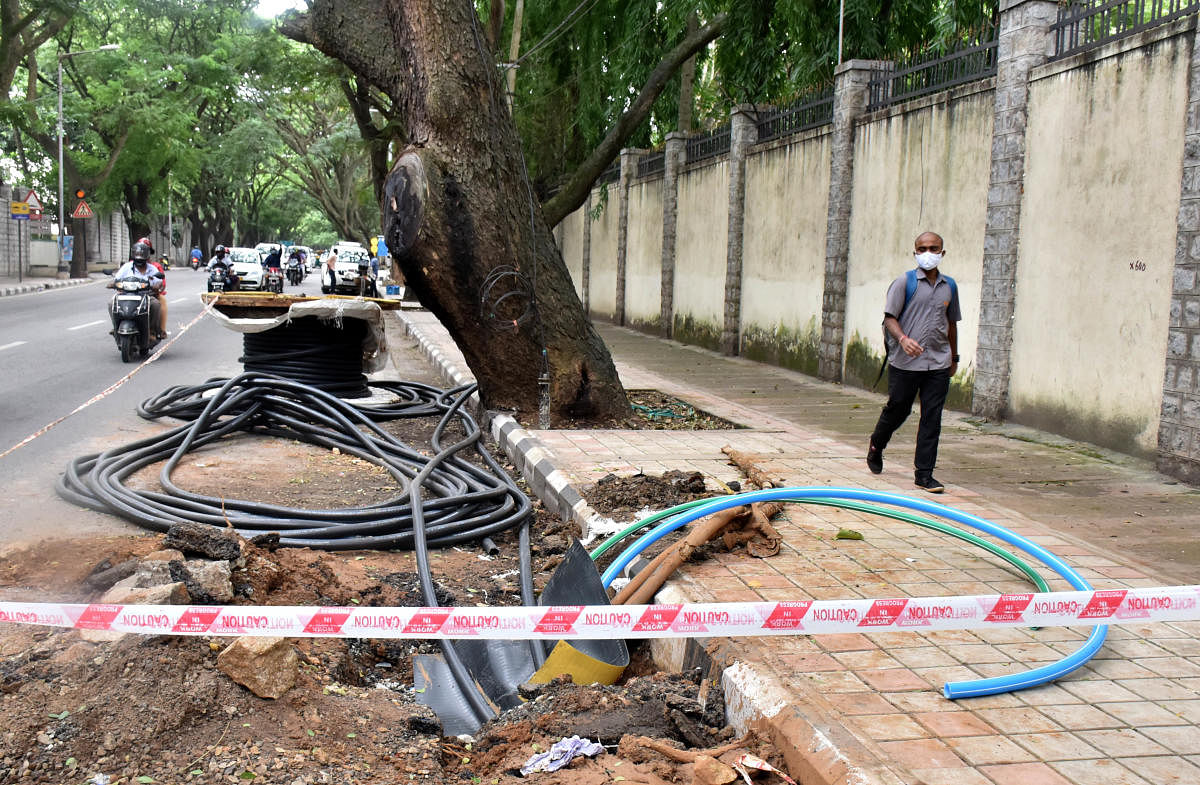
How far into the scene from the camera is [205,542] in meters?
4.28

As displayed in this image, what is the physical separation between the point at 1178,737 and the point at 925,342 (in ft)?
12.8

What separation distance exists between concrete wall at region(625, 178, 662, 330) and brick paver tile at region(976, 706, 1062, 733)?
18.2 m

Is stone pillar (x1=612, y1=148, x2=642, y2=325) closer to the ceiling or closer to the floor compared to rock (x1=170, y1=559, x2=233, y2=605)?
closer to the ceiling

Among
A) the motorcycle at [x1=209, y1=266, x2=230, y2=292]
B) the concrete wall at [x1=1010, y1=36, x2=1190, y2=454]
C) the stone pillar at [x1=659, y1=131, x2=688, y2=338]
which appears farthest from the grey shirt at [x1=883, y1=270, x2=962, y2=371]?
the motorcycle at [x1=209, y1=266, x2=230, y2=292]

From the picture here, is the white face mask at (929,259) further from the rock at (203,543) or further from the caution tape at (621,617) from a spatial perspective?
the rock at (203,543)

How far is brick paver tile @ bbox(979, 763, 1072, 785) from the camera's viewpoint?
2697 millimetres

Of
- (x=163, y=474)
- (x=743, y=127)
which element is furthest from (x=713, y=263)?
(x=163, y=474)

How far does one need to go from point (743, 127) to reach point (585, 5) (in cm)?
512

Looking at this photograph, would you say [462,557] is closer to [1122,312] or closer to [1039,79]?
[1122,312]

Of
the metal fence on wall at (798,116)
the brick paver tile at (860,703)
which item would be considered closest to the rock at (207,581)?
the brick paver tile at (860,703)

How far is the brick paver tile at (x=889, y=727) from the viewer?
2930 millimetres

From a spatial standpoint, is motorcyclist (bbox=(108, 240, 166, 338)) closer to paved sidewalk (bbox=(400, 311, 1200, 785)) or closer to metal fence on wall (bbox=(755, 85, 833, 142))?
paved sidewalk (bbox=(400, 311, 1200, 785))

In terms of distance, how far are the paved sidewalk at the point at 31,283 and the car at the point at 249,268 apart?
563cm

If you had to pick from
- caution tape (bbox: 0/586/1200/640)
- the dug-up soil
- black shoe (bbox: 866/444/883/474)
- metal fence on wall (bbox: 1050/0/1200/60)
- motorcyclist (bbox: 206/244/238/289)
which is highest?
metal fence on wall (bbox: 1050/0/1200/60)
